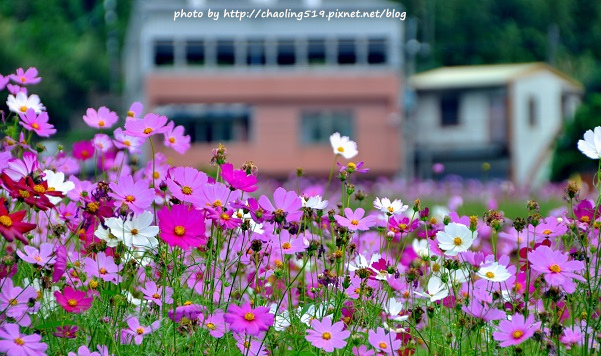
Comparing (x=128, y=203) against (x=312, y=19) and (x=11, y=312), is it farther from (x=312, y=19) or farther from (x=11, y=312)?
(x=312, y=19)

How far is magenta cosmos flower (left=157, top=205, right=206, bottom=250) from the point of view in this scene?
2076mm

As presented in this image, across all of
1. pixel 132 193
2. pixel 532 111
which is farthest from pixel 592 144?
pixel 532 111

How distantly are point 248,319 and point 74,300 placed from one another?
1.58ft

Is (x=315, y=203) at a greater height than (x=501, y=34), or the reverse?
(x=315, y=203)

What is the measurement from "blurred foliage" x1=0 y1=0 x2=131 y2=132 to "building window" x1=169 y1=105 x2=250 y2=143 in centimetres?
667

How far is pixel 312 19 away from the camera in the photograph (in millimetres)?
30625

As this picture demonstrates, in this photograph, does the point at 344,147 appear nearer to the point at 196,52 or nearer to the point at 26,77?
the point at 26,77

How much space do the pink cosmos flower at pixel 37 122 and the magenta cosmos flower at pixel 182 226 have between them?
735 mm

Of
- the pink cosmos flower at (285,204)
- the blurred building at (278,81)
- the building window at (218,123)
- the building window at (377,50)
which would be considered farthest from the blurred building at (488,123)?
the pink cosmos flower at (285,204)

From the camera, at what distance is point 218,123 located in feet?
99.0

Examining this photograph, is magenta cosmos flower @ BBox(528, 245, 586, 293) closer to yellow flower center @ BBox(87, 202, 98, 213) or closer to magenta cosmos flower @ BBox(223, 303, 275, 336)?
magenta cosmos flower @ BBox(223, 303, 275, 336)

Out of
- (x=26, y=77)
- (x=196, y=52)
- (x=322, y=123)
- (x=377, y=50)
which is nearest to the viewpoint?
(x=26, y=77)

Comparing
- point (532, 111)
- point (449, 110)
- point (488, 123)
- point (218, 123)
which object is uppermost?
point (218, 123)

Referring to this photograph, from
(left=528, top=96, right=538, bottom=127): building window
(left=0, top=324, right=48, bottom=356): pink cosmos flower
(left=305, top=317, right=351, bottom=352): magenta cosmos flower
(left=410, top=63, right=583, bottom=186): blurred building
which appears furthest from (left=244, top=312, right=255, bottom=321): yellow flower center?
(left=528, top=96, right=538, bottom=127): building window
